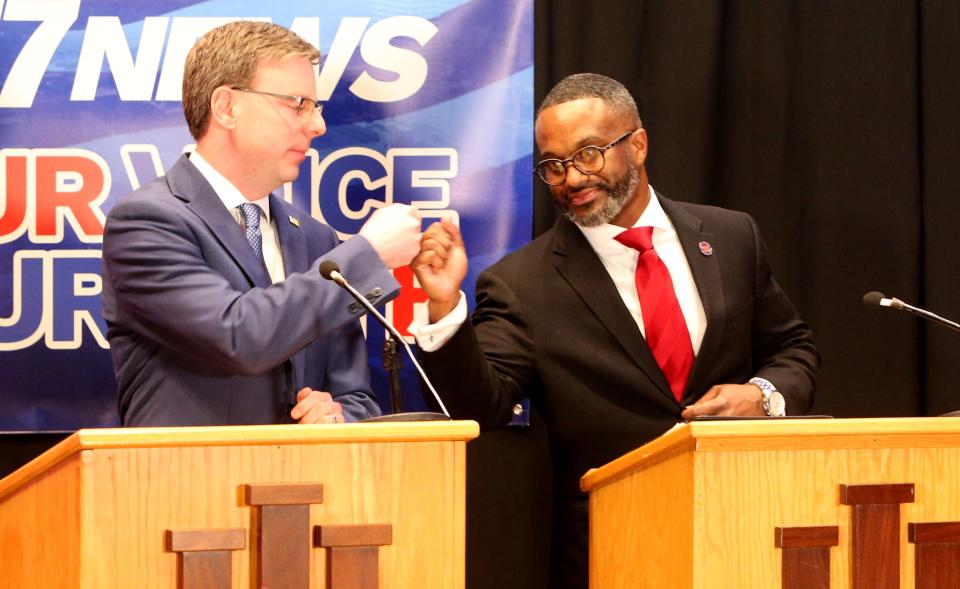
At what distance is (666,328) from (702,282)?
0.55 feet

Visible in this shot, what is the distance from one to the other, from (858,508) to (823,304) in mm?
1862

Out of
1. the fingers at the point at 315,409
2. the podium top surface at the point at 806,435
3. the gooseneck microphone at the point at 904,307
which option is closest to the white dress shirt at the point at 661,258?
the gooseneck microphone at the point at 904,307

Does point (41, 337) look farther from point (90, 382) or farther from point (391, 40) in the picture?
point (391, 40)

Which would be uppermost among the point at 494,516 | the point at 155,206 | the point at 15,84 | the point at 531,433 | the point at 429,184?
the point at 15,84

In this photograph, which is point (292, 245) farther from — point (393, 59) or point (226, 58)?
point (393, 59)

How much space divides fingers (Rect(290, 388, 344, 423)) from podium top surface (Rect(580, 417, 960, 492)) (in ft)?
2.27

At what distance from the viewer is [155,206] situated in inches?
104

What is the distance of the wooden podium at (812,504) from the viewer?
6.95 ft

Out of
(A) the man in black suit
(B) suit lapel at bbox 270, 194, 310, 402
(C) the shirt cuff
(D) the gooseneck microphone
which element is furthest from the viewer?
(A) the man in black suit

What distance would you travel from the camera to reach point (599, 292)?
3330 mm

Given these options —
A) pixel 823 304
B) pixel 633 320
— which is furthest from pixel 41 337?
pixel 823 304

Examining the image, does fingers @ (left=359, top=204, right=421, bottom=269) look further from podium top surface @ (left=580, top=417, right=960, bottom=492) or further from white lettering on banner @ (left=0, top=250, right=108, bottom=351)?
white lettering on banner @ (left=0, top=250, right=108, bottom=351)

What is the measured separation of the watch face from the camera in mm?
3084

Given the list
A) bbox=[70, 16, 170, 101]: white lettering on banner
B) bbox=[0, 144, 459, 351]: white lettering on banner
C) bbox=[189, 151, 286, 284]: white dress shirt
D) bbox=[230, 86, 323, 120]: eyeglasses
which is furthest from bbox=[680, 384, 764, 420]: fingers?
bbox=[70, 16, 170, 101]: white lettering on banner
